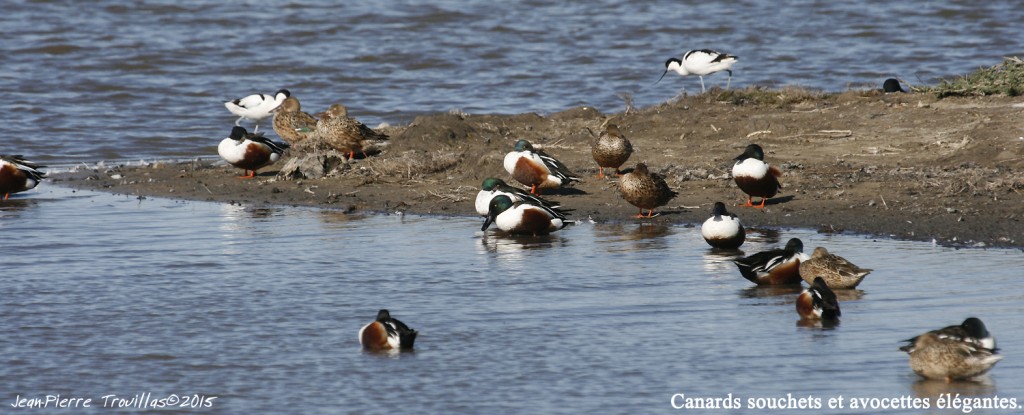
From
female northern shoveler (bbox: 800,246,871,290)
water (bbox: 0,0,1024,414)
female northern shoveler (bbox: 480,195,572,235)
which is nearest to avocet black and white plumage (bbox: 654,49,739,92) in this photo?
water (bbox: 0,0,1024,414)

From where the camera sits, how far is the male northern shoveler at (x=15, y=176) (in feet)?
47.4

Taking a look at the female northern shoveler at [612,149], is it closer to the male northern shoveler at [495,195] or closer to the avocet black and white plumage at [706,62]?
Result: the male northern shoveler at [495,195]

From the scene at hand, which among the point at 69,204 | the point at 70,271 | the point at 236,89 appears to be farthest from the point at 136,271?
the point at 236,89

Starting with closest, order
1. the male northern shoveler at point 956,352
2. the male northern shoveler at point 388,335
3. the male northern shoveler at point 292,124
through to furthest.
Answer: the male northern shoveler at point 956,352
the male northern shoveler at point 388,335
the male northern shoveler at point 292,124

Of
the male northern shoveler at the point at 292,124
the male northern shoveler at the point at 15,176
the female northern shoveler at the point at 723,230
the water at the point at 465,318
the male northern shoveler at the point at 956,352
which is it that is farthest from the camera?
the male northern shoveler at the point at 292,124

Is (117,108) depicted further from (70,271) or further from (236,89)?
(70,271)

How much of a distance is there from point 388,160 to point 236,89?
971 centimetres

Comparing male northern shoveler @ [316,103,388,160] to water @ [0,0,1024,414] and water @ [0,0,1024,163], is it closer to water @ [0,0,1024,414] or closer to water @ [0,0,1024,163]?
water @ [0,0,1024,414]

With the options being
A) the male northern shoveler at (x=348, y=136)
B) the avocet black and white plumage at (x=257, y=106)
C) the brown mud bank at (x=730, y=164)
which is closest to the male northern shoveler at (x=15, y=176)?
the brown mud bank at (x=730, y=164)

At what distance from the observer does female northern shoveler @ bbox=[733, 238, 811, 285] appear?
30.8 ft

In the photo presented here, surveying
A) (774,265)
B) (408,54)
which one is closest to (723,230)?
(774,265)

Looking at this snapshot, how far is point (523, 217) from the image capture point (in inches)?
467

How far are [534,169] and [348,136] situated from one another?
307 cm

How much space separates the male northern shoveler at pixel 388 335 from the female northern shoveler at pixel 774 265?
8.74ft
